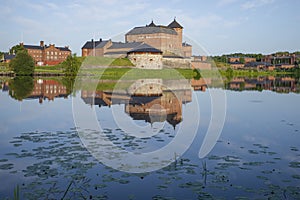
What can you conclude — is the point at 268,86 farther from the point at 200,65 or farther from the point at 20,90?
the point at 200,65

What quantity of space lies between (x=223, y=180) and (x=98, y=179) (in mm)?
2381

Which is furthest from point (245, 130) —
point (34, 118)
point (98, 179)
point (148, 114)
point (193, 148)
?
point (34, 118)

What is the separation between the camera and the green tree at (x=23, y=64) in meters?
46.7

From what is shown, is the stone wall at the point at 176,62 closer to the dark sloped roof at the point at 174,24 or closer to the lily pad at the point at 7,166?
the dark sloped roof at the point at 174,24

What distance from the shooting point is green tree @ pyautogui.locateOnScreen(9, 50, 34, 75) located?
46.7 meters

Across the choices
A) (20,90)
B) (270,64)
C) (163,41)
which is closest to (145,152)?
(20,90)

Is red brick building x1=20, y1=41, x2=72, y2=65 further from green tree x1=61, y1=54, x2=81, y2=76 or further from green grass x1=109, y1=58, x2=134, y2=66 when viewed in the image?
green tree x1=61, y1=54, x2=81, y2=76

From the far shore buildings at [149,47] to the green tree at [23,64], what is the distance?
17683 mm

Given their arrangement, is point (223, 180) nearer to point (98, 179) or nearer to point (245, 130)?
point (98, 179)

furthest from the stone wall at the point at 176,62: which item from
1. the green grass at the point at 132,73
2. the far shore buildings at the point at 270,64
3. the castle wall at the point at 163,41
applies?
the far shore buildings at the point at 270,64

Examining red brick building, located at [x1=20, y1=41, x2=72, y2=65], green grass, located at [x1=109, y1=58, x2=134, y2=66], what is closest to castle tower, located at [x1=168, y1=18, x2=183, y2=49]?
green grass, located at [x1=109, y1=58, x2=134, y2=66]

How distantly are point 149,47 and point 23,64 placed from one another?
2375 cm

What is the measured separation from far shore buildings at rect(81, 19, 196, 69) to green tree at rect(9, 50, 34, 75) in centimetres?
1768

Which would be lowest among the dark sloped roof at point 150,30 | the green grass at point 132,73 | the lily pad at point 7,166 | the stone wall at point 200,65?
the lily pad at point 7,166
